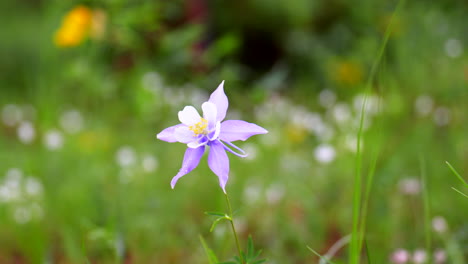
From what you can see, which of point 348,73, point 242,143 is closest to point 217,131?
point 242,143

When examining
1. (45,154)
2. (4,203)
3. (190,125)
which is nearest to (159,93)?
(45,154)

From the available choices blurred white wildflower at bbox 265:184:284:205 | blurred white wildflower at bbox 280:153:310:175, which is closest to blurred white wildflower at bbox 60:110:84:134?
blurred white wildflower at bbox 280:153:310:175

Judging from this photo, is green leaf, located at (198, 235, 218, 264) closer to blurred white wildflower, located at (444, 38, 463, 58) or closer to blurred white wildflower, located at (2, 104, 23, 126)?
blurred white wildflower, located at (444, 38, 463, 58)

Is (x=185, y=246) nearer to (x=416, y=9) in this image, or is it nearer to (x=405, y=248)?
(x=405, y=248)

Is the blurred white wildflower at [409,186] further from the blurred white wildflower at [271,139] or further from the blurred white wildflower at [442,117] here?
the blurred white wildflower at [271,139]

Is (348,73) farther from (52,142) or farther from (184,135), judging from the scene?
(184,135)
